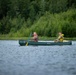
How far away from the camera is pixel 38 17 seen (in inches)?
2901

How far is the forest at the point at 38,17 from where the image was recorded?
190 ft

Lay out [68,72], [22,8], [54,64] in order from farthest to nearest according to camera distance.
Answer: [22,8] → [54,64] → [68,72]

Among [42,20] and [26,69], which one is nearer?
[26,69]

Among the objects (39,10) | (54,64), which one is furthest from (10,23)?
(54,64)

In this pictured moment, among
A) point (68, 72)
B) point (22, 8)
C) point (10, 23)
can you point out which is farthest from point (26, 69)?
point (22, 8)

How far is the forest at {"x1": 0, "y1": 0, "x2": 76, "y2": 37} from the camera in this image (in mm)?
57812

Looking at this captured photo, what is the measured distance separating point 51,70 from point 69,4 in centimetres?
6240

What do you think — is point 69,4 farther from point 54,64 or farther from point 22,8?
point 54,64

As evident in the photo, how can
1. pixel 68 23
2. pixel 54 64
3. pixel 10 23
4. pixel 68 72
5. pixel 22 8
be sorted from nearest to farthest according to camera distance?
pixel 68 72 < pixel 54 64 < pixel 68 23 < pixel 10 23 < pixel 22 8

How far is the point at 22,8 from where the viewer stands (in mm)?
86000

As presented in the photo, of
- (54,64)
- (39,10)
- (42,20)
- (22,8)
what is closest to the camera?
(54,64)

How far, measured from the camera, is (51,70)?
17562 mm

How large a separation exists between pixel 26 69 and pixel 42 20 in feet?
145

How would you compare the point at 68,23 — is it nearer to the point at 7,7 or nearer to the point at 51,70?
the point at 7,7
